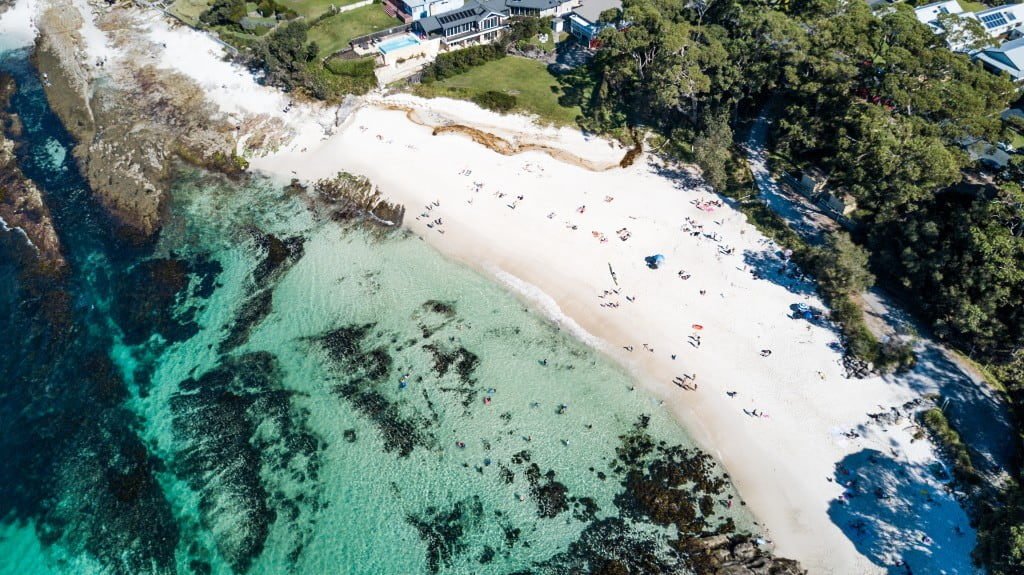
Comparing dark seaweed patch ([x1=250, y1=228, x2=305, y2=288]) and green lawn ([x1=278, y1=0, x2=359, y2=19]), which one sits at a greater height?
green lawn ([x1=278, y1=0, x2=359, y2=19])

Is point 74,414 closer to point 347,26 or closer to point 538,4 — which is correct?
point 347,26

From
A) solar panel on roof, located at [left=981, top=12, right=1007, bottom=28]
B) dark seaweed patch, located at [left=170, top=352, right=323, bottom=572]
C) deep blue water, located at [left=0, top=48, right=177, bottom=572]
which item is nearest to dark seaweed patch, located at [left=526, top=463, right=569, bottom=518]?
dark seaweed patch, located at [left=170, top=352, right=323, bottom=572]

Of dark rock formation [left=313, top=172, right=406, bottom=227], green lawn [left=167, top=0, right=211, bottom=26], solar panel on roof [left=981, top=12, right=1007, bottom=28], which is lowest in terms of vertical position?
dark rock formation [left=313, top=172, right=406, bottom=227]

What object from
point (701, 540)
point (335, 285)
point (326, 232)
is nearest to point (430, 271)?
point (335, 285)

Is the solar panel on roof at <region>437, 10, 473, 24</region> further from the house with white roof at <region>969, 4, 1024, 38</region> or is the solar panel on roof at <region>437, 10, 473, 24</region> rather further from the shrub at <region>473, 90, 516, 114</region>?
the house with white roof at <region>969, 4, 1024, 38</region>

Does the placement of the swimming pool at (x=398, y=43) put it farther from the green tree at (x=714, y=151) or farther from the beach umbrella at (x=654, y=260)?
the beach umbrella at (x=654, y=260)

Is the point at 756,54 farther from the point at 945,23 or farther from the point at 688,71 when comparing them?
the point at 945,23
